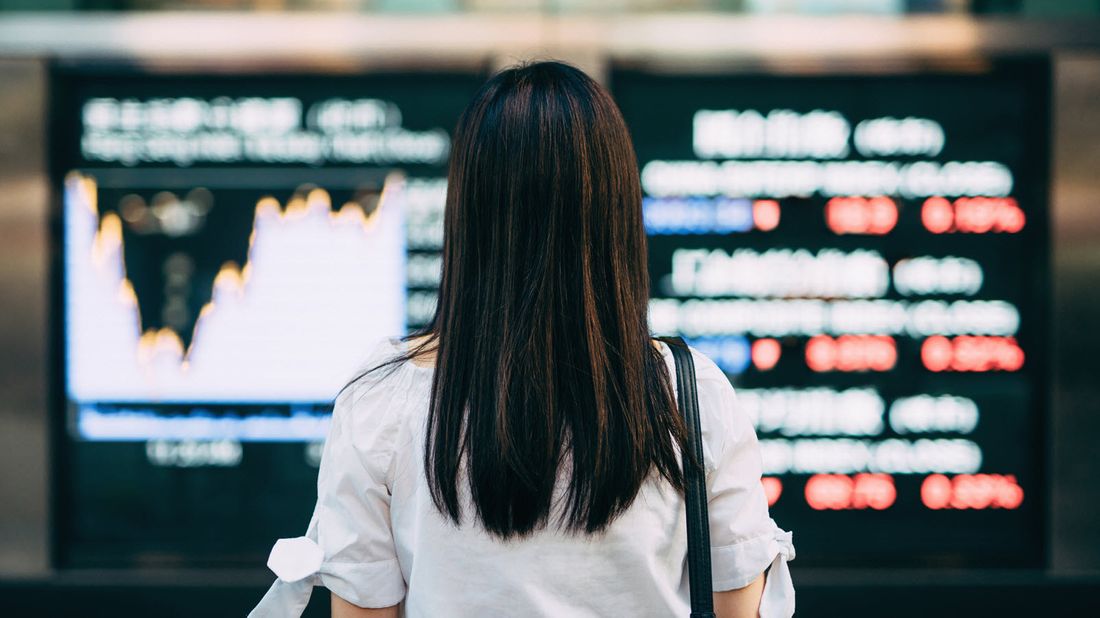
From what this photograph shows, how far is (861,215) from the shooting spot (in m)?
3.83

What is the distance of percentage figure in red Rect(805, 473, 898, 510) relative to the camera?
12.6 ft

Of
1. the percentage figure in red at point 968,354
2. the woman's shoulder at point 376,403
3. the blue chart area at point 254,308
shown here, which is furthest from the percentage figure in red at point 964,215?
the woman's shoulder at point 376,403

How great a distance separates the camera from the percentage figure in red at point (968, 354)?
382 cm

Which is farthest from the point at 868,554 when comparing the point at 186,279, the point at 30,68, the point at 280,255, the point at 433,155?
the point at 30,68

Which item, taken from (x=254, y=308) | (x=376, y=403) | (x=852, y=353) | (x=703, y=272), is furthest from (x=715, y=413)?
(x=254, y=308)

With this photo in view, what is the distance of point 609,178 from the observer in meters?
1.35

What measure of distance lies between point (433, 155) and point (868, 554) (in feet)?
7.40

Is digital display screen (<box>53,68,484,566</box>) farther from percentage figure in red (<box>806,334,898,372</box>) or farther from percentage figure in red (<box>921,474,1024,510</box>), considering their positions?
percentage figure in red (<box>921,474,1024,510</box>)

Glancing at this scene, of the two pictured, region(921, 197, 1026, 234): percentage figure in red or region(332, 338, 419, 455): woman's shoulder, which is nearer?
region(332, 338, 419, 455): woman's shoulder

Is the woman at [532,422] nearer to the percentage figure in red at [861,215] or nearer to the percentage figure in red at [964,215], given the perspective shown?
the percentage figure in red at [861,215]

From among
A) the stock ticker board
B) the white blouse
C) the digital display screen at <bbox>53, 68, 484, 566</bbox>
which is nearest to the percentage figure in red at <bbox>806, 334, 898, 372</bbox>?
the stock ticker board

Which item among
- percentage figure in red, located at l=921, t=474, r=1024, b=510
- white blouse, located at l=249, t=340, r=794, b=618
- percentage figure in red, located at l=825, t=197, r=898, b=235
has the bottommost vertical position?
percentage figure in red, located at l=921, t=474, r=1024, b=510

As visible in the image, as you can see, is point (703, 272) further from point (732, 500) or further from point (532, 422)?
point (532, 422)

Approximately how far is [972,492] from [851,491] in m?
0.46
